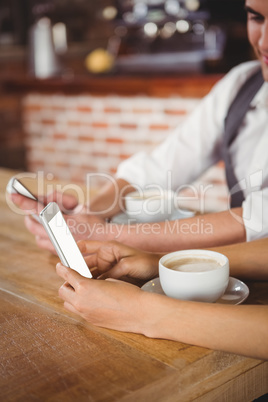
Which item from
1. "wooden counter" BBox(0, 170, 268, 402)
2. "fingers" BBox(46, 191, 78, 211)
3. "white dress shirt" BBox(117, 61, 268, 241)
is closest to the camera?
"wooden counter" BBox(0, 170, 268, 402)

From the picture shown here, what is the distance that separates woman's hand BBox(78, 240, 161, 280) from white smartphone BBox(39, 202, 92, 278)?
0.08 metres

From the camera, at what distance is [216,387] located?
796mm

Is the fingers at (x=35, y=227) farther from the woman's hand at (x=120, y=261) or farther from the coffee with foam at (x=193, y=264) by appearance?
the coffee with foam at (x=193, y=264)

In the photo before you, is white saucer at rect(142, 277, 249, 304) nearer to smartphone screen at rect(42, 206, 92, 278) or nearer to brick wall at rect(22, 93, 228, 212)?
smartphone screen at rect(42, 206, 92, 278)

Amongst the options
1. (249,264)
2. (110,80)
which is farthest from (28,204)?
(110,80)

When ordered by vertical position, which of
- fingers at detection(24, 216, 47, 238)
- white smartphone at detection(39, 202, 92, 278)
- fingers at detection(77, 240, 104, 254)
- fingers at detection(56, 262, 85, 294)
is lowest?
fingers at detection(24, 216, 47, 238)

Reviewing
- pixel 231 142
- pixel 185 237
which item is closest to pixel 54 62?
pixel 231 142

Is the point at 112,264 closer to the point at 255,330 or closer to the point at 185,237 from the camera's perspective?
the point at 185,237

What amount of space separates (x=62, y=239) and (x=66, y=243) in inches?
0.5

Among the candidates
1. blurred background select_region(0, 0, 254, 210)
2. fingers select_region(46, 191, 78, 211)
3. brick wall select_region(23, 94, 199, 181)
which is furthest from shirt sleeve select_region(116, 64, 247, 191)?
brick wall select_region(23, 94, 199, 181)

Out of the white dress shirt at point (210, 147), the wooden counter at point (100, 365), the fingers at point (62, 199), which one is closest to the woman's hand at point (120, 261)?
the wooden counter at point (100, 365)

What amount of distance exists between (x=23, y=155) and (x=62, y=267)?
3651 millimetres

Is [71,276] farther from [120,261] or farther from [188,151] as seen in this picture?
[188,151]

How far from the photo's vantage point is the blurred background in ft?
11.4
